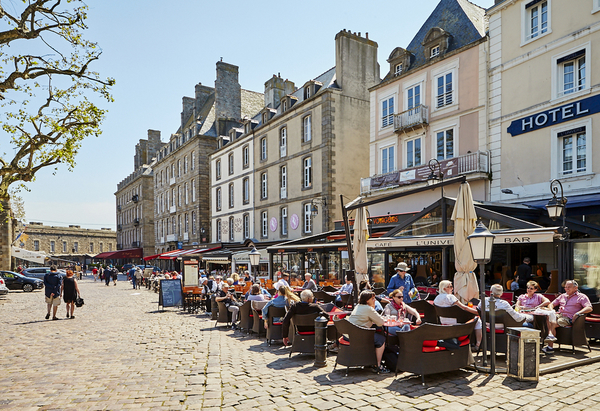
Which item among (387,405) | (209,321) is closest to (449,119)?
(209,321)

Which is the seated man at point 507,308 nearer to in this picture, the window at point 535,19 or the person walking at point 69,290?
the person walking at point 69,290

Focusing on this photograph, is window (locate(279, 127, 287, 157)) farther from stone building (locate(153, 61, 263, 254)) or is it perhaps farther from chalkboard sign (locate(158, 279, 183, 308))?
chalkboard sign (locate(158, 279, 183, 308))

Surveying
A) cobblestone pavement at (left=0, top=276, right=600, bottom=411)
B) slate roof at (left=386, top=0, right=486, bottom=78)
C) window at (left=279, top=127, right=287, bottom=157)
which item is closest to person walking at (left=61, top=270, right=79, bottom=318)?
cobblestone pavement at (left=0, top=276, right=600, bottom=411)

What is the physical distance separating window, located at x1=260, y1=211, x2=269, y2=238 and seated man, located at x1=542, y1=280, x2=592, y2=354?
24194 millimetres

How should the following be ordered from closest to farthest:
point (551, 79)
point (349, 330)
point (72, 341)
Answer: point (349, 330)
point (72, 341)
point (551, 79)

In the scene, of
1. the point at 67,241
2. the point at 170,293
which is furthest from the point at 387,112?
the point at 67,241

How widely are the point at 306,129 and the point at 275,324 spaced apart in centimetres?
1963

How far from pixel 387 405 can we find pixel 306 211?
71.9 feet

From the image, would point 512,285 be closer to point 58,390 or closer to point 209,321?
point 209,321

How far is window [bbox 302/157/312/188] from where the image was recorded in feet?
88.3

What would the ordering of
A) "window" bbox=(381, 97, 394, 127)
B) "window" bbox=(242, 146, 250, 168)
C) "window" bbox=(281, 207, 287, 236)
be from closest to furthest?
1. "window" bbox=(381, 97, 394, 127)
2. "window" bbox=(281, 207, 287, 236)
3. "window" bbox=(242, 146, 250, 168)

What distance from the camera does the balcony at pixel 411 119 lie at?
19767mm

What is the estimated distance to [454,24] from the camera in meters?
20.0

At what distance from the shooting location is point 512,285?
460 inches
